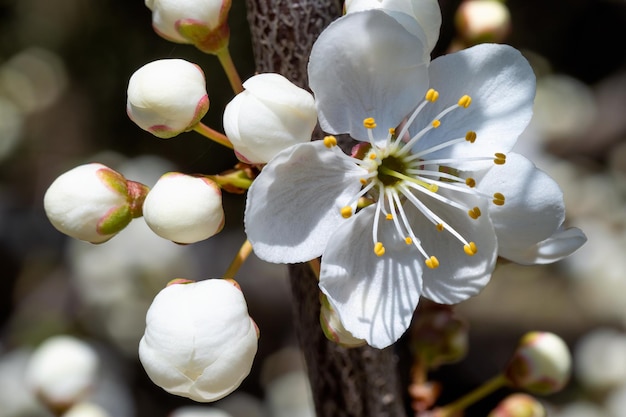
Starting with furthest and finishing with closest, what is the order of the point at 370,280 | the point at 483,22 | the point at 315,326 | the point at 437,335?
1. the point at 483,22
2. the point at 437,335
3. the point at 315,326
4. the point at 370,280

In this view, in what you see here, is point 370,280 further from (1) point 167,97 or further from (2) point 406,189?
(1) point 167,97

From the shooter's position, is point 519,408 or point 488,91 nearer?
point 488,91

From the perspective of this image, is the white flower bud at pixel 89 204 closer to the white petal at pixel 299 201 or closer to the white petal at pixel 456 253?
the white petal at pixel 299 201

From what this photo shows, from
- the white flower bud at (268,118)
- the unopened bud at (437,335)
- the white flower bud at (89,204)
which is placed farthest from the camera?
the unopened bud at (437,335)

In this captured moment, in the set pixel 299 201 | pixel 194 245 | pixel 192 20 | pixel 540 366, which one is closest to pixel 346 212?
pixel 299 201

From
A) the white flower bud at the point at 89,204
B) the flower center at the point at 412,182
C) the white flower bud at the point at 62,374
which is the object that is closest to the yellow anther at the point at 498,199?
the flower center at the point at 412,182

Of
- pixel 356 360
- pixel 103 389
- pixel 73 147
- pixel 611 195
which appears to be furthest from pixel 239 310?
pixel 73 147
